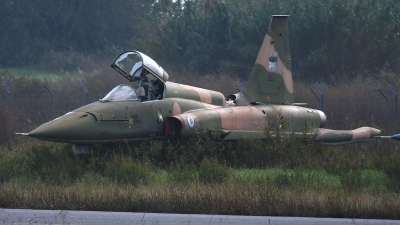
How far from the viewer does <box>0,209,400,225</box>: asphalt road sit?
8547 millimetres

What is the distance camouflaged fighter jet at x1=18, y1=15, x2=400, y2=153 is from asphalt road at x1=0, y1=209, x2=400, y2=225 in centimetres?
346

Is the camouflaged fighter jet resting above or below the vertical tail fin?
below

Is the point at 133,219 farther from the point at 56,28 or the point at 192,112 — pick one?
the point at 56,28

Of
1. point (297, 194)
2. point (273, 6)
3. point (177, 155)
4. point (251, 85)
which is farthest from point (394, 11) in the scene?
point (297, 194)

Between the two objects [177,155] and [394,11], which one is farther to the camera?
[394,11]

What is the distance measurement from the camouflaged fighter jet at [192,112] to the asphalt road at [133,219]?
11.3 ft

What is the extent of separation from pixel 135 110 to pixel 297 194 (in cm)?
506

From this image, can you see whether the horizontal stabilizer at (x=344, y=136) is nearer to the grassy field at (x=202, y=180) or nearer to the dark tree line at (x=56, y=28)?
the grassy field at (x=202, y=180)

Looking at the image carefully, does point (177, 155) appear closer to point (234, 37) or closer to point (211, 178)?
point (211, 178)

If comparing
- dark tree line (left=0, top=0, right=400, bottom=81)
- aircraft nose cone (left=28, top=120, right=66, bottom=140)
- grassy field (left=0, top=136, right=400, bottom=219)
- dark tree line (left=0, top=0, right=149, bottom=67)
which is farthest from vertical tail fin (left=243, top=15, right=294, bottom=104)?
dark tree line (left=0, top=0, right=149, bottom=67)

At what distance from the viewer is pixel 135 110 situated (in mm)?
13938

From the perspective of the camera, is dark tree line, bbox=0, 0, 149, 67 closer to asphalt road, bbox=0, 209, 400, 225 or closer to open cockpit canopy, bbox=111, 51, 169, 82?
open cockpit canopy, bbox=111, 51, 169, 82

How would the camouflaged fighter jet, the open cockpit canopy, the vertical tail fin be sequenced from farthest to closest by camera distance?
the vertical tail fin
the open cockpit canopy
the camouflaged fighter jet

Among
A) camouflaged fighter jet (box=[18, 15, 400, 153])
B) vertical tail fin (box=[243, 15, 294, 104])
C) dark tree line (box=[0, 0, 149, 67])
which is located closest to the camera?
camouflaged fighter jet (box=[18, 15, 400, 153])
